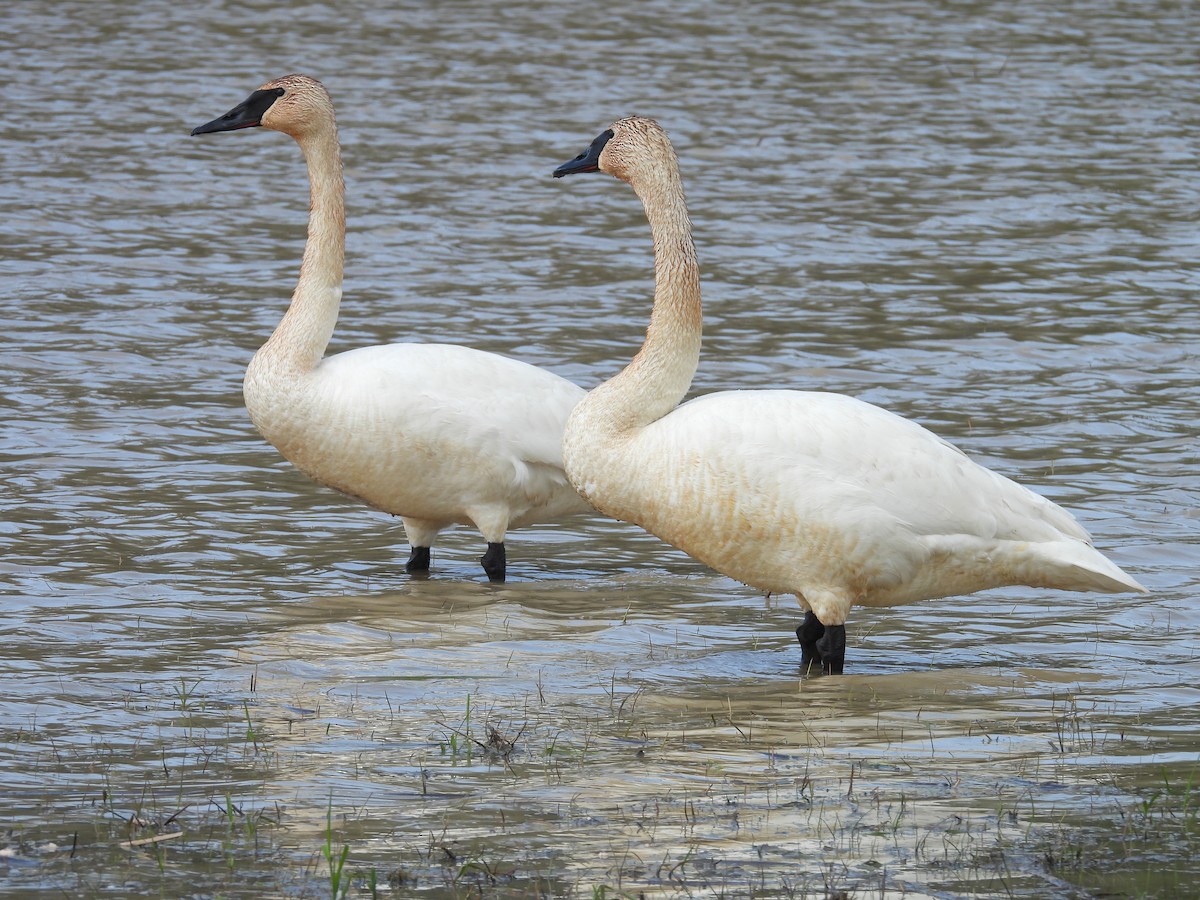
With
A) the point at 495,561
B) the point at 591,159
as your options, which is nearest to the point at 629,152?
the point at 591,159

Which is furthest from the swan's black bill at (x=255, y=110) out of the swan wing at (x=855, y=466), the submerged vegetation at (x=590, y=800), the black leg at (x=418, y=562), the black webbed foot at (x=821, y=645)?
the black webbed foot at (x=821, y=645)

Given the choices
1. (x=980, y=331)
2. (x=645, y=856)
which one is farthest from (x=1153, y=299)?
(x=645, y=856)

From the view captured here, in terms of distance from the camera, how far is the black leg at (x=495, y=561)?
9188 millimetres

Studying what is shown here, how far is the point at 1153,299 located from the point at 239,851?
10731mm

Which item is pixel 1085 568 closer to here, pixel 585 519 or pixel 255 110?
pixel 585 519

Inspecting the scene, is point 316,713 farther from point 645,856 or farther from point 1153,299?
point 1153,299

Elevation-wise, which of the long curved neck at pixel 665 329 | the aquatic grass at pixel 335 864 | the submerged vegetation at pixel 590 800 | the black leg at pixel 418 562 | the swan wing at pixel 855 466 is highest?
the long curved neck at pixel 665 329

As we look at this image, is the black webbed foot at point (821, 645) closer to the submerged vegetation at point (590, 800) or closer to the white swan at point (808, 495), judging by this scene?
the white swan at point (808, 495)

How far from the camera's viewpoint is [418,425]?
28.8 feet

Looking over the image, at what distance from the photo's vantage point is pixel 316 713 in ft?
21.9

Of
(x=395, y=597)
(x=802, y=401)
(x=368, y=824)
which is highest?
(x=802, y=401)

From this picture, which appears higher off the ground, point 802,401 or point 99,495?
point 802,401

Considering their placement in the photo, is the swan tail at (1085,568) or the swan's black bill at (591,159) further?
the swan's black bill at (591,159)

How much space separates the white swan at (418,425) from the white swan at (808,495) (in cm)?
139
